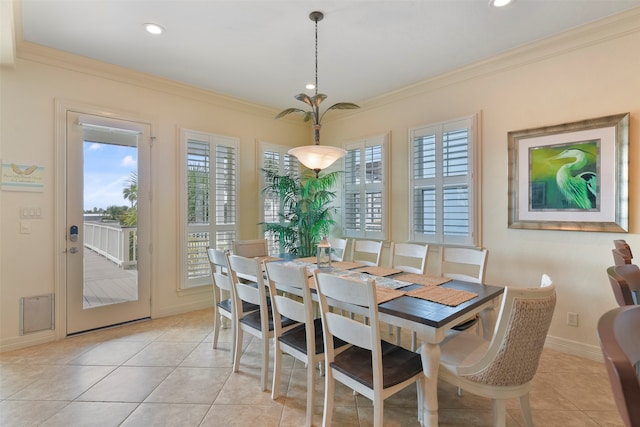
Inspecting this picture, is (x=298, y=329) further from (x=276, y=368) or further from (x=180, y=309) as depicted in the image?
(x=180, y=309)

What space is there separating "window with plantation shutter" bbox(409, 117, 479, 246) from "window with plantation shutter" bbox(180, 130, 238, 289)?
2.48 metres

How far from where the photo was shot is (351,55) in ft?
10.3

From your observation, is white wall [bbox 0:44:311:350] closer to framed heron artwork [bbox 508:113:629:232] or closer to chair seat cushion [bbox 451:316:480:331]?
chair seat cushion [bbox 451:316:480:331]

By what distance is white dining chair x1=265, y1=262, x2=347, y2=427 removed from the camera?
185 centimetres

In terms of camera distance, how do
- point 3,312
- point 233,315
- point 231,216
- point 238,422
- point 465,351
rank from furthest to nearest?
1. point 231,216
2. point 3,312
3. point 233,315
4. point 238,422
5. point 465,351

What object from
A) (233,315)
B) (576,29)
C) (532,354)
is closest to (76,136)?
(233,315)

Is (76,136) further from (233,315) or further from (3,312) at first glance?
(233,315)

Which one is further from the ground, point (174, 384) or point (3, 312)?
point (3, 312)

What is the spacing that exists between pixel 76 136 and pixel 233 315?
255cm

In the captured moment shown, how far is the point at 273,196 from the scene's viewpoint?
4.76m

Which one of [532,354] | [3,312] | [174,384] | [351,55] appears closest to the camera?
[532,354]

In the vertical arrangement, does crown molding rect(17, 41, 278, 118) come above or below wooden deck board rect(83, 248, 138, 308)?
above

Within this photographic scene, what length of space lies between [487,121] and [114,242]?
4.33 m

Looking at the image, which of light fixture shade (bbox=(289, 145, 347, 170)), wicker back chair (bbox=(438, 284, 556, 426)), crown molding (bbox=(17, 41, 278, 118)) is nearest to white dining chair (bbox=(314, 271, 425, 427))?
wicker back chair (bbox=(438, 284, 556, 426))
